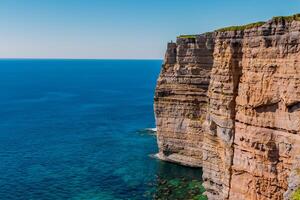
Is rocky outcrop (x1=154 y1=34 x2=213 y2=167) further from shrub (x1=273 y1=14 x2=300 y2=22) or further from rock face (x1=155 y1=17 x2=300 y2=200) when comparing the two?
shrub (x1=273 y1=14 x2=300 y2=22)

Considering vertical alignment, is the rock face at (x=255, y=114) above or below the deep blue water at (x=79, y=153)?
above

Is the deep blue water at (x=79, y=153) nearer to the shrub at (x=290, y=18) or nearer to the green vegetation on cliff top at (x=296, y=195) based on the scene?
the green vegetation on cliff top at (x=296, y=195)

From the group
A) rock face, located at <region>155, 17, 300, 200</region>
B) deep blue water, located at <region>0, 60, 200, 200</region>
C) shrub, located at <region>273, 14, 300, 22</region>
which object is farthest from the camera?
deep blue water, located at <region>0, 60, 200, 200</region>

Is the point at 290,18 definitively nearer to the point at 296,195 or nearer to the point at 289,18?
the point at 289,18

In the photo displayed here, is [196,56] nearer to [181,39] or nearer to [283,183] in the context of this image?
[181,39]

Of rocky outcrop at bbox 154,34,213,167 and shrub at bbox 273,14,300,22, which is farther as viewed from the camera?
rocky outcrop at bbox 154,34,213,167

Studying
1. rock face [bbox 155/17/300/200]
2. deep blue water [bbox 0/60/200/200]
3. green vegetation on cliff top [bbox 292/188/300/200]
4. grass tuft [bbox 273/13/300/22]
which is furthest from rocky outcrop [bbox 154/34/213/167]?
green vegetation on cliff top [bbox 292/188/300/200]

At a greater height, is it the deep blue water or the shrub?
the shrub

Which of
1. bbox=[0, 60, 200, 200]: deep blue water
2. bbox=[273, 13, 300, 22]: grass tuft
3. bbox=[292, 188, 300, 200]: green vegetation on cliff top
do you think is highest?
bbox=[273, 13, 300, 22]: grass tuft

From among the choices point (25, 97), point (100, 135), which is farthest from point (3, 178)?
point (25, 97)

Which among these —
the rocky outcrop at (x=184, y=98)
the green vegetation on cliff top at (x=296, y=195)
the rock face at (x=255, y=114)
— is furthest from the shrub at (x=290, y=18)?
the rocky outcrop at (x=184, y=98)

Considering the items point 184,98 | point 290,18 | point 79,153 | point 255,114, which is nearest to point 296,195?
point 255,114

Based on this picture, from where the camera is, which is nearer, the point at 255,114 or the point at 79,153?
the point at 255,114

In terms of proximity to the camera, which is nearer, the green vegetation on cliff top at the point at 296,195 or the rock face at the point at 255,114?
the green vegetation on cliff top at the point at 296,195
